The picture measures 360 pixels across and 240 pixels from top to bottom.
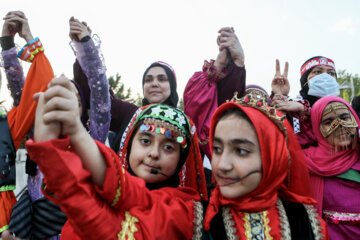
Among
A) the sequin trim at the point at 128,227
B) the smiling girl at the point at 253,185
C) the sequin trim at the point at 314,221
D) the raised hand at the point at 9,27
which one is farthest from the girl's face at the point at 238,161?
the raised hand at the point at 9,27

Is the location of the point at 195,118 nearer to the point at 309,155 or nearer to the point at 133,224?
the point at 309,155

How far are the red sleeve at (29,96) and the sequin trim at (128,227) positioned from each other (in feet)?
4.56

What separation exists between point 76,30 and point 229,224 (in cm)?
180

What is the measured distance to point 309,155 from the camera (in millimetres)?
2492

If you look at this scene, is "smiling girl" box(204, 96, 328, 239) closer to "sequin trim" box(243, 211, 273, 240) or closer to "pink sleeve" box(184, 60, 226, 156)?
"sequin trim" box(243, 211, 273, 240)

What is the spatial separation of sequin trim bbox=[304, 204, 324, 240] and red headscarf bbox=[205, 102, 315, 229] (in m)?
0.04

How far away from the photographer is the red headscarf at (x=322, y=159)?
2.24 metres

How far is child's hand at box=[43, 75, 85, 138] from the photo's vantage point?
32.3 inches

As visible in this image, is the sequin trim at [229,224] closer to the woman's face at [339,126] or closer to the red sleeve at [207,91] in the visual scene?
the red sleeve at [207,91]

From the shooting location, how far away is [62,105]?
83 centimetres

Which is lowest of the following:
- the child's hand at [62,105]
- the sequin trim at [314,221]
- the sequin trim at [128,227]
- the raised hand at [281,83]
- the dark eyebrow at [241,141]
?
the sequin trim at [314,221]

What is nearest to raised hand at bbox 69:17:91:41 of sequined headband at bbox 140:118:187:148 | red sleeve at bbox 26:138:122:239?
sequined headband at bbox 140:118:187:148

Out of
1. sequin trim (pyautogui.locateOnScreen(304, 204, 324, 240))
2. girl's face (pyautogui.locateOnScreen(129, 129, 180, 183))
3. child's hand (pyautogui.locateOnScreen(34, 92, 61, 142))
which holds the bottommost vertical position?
sequin trim (pyautogui.locateOnScreen(304, 204, 324, 240))

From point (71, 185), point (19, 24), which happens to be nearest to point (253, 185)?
point (71, 185)
